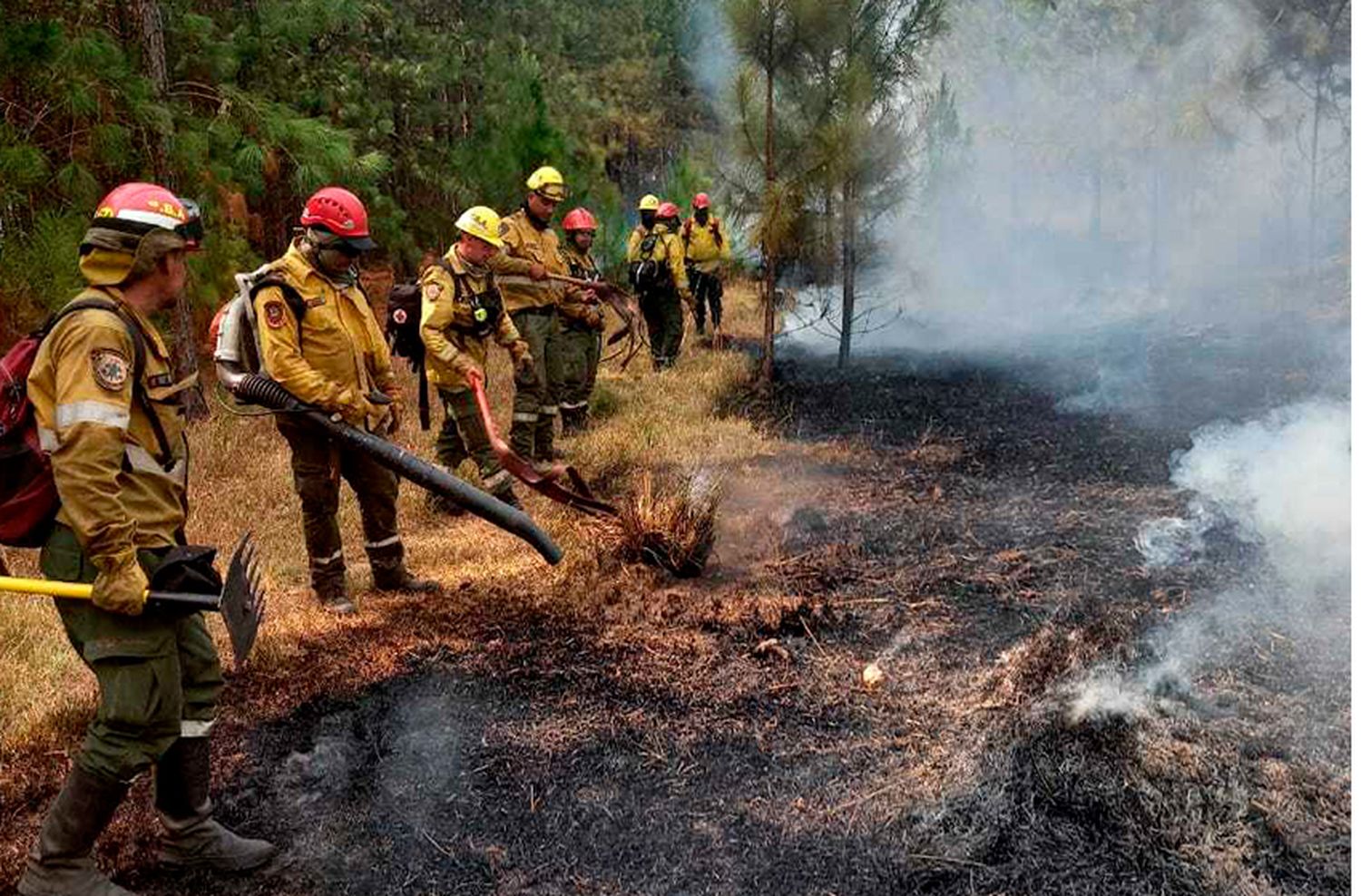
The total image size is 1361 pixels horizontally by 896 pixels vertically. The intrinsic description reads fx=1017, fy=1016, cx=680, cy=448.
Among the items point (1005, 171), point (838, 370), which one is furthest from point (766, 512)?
point (1005, 171)

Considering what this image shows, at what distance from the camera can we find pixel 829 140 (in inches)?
372

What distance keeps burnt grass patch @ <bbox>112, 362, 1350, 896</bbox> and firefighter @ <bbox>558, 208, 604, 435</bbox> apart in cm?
325

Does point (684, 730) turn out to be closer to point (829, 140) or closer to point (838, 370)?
point (829, 140)

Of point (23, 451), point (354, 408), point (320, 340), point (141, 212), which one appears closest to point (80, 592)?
point (23, 451)

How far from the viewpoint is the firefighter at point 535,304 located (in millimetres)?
7141

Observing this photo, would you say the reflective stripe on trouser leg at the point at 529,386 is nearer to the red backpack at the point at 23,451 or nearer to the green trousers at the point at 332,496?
the green trousers at the point at 332,496

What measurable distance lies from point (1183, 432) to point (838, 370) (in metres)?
4.24

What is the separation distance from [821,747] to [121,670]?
221 cm

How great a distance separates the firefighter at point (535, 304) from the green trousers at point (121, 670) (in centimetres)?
438

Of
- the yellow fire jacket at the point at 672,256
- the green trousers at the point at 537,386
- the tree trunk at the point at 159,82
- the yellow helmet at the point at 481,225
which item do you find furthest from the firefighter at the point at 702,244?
the yellow helmet at the point at 481,225

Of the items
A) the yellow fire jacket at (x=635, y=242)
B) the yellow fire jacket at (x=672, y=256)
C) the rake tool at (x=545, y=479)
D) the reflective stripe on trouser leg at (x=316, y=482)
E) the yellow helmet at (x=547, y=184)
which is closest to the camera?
the rake tool at (x=545, y=479)

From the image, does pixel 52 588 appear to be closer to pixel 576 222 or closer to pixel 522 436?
pixel 522 436

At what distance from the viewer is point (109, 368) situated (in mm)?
2596

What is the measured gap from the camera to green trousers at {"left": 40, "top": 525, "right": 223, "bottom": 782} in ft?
8.82
